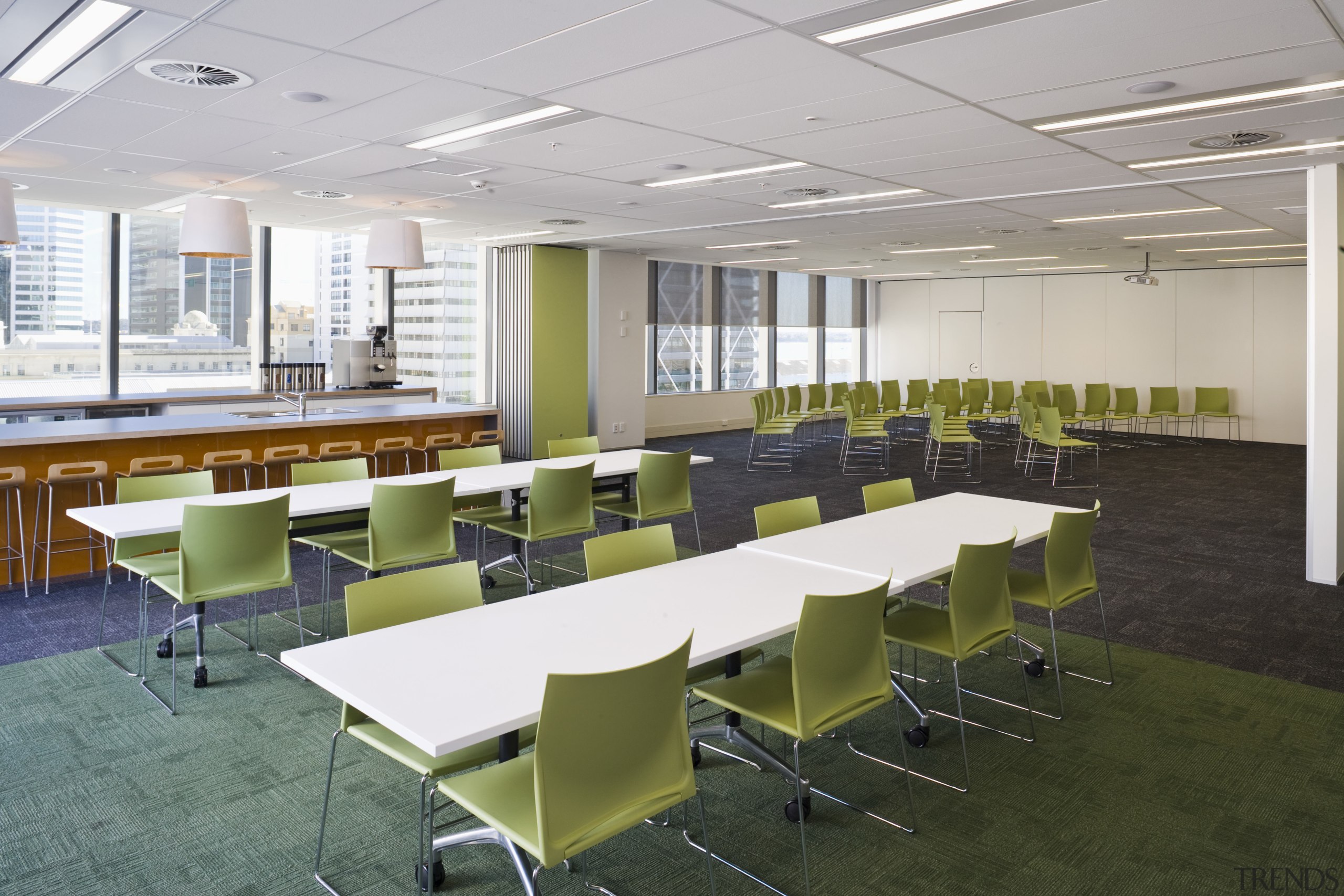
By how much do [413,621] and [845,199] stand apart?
6.40 metres

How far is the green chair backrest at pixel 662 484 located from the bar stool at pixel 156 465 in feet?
11.0

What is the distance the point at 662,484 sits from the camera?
6.04 m

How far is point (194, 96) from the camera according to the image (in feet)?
16.1

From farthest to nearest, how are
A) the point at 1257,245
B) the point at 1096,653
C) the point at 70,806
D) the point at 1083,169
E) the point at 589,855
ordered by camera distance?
the point at 1257,245 → the point at 1083,169 → the point at 1096,653 → the point at 70,806 → the point at 589,855

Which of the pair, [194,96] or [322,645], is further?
[194,96]

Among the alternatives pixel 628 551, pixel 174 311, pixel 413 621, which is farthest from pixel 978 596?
pixel 174 311

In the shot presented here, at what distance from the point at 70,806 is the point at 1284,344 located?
16.6 m

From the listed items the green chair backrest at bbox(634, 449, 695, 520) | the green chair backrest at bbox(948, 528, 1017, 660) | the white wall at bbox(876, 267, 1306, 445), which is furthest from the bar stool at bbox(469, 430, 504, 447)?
the white wall at bbox(876, 267, 1306, 445)

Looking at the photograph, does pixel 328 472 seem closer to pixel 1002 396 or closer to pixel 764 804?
pixel 764 804

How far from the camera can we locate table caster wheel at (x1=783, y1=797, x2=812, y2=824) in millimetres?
3135

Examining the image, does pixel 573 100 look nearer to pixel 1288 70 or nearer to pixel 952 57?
pixel 952 57

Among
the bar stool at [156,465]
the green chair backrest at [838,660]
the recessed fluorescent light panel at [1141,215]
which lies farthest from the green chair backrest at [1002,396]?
the green chair backrest at [838,660]

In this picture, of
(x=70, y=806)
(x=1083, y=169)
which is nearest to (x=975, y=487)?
(x=1083, y=169)

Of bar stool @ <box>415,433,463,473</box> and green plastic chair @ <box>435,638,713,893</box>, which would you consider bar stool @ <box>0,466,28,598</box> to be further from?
green plastic chair @ <box>435,638,713,893</box>
